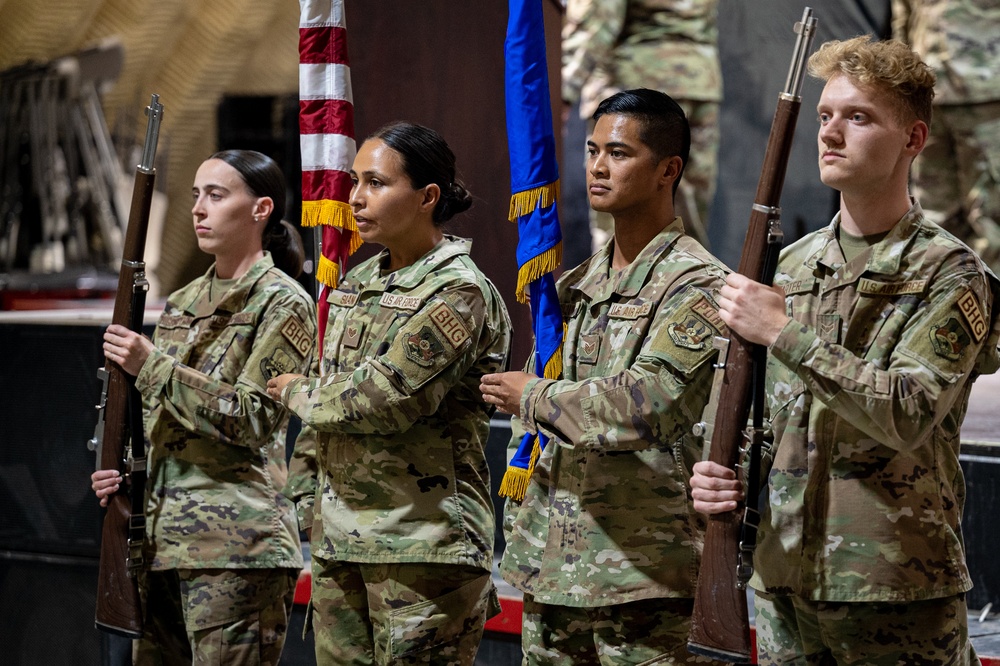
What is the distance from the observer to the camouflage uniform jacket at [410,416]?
2.46 metres

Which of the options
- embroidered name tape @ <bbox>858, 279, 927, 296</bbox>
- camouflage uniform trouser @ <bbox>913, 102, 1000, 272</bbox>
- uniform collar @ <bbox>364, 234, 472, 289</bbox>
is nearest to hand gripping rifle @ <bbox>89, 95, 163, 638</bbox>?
uniform collar @ <bbox>364, 234, 472, 289</bbox>

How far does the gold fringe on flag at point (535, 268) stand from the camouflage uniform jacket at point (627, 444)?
21cm

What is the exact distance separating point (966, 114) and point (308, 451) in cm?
302

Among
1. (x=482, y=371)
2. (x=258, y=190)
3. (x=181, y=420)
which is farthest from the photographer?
(x=258, y=190)

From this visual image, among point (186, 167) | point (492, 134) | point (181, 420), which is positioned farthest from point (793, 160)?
point (181, 420)

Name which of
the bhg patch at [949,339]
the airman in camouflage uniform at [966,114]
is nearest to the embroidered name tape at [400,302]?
the bhg patch at [949,339]

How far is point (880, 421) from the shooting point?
1.86 meters

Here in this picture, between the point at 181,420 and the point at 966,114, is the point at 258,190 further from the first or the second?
the point at 966,114

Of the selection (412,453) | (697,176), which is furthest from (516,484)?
(697,176)

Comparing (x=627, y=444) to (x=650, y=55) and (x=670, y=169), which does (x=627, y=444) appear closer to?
(x=670, y=169)

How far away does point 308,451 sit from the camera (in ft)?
9.21

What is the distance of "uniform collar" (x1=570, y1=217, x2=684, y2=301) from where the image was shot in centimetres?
226

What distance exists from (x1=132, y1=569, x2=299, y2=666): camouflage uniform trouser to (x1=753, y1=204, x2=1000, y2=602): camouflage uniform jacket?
131cm

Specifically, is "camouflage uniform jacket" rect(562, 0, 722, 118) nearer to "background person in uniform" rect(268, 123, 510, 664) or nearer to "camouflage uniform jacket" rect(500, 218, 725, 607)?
"background person in uniform" rect(268, 123, 510, 664)
